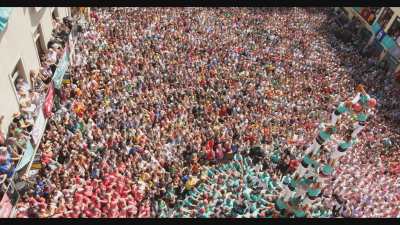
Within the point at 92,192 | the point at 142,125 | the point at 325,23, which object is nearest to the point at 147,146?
the point at 142,125

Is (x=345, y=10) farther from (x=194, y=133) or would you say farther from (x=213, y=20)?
(x=194, y=133)

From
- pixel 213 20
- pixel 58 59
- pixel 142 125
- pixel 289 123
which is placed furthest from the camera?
pixel 213 20

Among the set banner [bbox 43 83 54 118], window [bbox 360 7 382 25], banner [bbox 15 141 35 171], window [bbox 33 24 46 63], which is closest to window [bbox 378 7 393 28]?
window [bbox 360 7 382 25]

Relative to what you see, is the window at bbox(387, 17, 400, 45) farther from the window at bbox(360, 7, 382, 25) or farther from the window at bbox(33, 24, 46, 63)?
the window at bbox(33, 24, 46, 63)

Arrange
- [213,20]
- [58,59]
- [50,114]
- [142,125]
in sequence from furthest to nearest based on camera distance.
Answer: [213,20]
[58,59]
[142,125]
[50,114]

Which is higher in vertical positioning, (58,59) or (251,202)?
(58,59)

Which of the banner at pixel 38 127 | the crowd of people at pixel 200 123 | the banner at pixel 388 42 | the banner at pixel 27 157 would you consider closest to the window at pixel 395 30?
the banner at pixel 388 42

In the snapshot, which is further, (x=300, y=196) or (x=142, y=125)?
(x=142, y=125)
